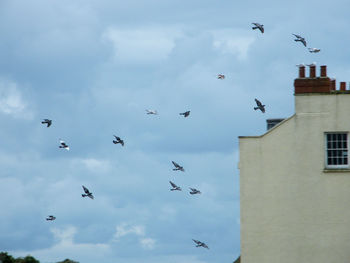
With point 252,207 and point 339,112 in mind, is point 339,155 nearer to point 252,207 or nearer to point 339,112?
point 339,112

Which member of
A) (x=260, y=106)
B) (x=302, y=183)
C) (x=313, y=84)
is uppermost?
(x=313, y=84)

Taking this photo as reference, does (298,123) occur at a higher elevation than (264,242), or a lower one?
higher

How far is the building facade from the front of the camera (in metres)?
42.8

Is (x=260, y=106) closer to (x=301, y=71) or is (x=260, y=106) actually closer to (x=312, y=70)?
(x=301, y=71)

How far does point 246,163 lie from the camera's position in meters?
43.9

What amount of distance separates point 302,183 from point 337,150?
7.58ft

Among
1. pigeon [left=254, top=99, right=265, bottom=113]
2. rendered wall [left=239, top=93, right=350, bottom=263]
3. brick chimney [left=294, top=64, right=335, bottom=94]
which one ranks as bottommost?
rendered wall [left=239, top=93, right=350, bottom=263]

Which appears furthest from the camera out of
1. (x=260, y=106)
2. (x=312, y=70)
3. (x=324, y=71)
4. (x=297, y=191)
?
(x=260, y=106)

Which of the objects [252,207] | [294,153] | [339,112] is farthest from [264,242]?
[339,112]

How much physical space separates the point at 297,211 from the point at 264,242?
2.17 metres

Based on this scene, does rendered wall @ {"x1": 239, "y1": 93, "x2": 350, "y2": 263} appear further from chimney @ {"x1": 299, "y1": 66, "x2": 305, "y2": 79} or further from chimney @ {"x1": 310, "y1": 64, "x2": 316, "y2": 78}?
chimney @ {"x1": 299, "y1": 66, "x2": 305, "y2": 79}

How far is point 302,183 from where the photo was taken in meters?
43.3

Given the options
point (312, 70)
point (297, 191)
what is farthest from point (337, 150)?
point (312, 70)

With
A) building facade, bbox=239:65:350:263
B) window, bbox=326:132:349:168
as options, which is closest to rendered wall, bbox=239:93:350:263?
building facade, bbox=239:65:350:263
